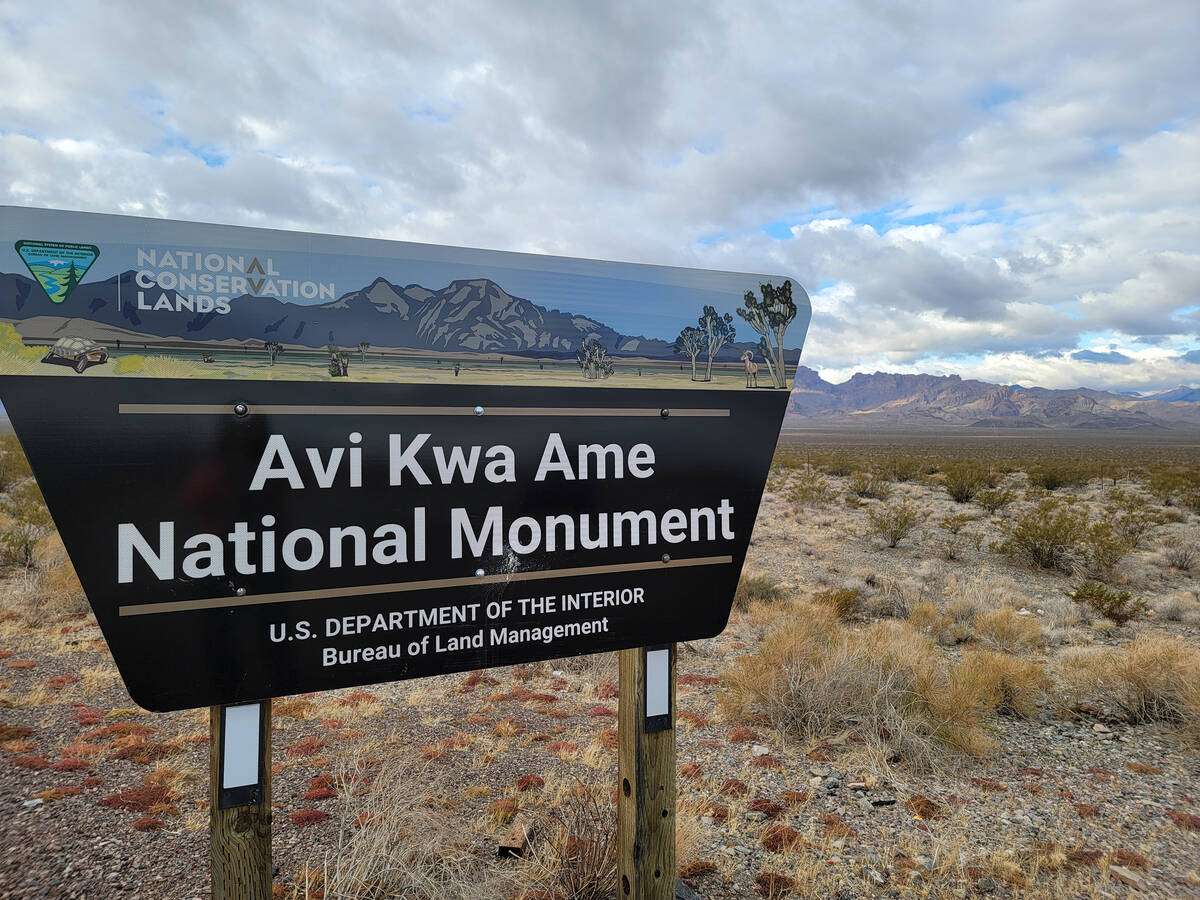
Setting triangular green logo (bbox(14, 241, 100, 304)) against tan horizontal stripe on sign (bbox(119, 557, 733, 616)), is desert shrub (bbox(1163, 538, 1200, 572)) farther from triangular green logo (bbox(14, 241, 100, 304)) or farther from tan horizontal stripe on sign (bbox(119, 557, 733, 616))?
triangular green logo (bbox(14, 241, 100, 304))

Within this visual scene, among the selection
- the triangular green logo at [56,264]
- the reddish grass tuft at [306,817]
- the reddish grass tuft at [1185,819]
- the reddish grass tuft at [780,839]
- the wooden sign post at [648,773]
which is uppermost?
the triangular green logo at [56,264]

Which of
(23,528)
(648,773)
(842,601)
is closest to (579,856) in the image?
(648,773)

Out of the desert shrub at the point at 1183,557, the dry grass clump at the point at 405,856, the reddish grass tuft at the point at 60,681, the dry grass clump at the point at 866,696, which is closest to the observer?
the dry grass clump at the point at 405,856

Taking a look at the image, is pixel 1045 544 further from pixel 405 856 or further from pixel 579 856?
pixel 405 856

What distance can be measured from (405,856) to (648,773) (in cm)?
143

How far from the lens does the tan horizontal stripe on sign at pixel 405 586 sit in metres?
1.72

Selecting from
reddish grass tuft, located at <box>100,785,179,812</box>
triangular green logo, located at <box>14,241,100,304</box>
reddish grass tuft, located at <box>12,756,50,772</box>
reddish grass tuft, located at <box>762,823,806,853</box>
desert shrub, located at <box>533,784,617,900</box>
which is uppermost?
triangular green logo, located at <box>14,241,100,304</box>

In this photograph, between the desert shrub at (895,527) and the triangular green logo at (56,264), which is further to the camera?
the desert shrub at (895,527)

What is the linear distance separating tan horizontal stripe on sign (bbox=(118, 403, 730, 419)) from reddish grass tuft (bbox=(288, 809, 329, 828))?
288cm

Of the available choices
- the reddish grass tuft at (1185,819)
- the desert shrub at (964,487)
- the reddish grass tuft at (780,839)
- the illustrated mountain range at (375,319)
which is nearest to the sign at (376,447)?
the illustrated mountain range at (375,319)

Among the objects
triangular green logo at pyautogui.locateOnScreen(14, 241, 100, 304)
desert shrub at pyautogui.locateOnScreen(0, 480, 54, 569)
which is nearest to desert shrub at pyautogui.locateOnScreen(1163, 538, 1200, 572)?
triangular green logo at pyautogui.locateOnScreen(14, 241, 100, 304)

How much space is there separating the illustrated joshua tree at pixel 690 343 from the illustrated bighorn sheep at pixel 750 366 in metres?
0.20

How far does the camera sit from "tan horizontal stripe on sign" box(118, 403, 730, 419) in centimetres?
170

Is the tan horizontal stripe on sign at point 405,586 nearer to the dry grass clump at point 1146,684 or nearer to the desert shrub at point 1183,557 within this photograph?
the dry grass clump at point 1146,684
